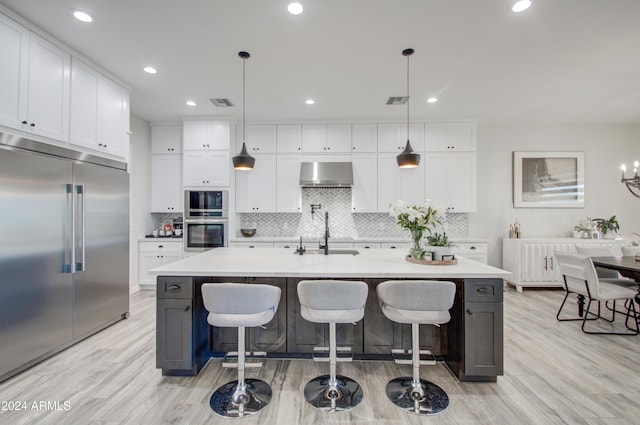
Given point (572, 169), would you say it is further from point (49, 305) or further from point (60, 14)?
point (49, 305)

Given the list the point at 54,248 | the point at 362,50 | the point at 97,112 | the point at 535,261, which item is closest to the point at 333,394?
the point at 54,248

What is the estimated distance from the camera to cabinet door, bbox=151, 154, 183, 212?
480 cm

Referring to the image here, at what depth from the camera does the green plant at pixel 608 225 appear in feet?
15.0

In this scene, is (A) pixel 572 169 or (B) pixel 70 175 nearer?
(B) pixel 70 175

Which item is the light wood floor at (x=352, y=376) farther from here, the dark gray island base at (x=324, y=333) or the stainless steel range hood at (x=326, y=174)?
the stainless steel range hood at (x=326, y=174)

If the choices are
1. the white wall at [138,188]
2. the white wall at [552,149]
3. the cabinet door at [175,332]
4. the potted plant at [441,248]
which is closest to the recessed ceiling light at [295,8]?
the potted plant at [441,248]

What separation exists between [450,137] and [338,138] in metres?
1.90

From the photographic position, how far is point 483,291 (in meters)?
2.08

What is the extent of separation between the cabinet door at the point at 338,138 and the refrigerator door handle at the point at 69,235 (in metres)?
3.44

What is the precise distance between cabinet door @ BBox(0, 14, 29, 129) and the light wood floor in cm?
209

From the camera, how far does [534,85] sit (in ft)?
11.3

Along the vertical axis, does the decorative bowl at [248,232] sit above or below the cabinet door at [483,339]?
above

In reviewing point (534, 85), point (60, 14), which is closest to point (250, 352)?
point (60, 14)

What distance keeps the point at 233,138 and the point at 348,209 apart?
7.75 feet
